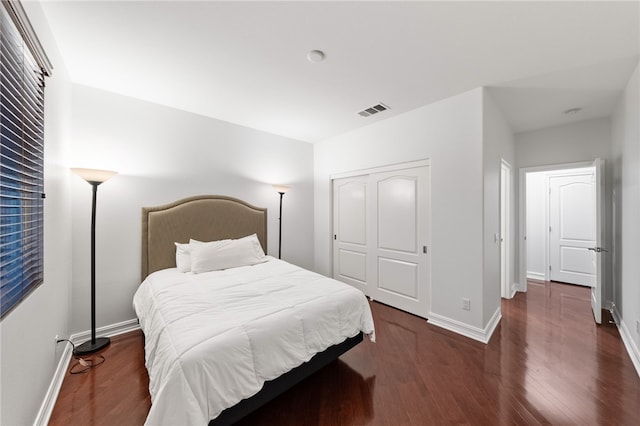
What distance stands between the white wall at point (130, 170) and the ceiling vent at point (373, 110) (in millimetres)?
1698

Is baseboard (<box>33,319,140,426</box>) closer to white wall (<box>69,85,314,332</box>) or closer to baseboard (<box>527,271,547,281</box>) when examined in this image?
white wall (<box>69,85,314,332</box>)

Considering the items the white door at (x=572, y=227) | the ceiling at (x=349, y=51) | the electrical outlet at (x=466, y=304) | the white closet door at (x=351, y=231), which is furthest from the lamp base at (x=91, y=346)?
the white door at (x=572, y=227)

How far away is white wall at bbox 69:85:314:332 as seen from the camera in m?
2.46

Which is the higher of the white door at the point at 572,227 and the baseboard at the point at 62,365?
the white door at the point at 572,227

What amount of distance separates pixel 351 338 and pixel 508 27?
2655mm

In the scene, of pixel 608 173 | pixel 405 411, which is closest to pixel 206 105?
pixel 405 411

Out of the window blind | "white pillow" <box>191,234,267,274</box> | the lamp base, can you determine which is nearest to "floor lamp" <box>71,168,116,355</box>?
the lamp base

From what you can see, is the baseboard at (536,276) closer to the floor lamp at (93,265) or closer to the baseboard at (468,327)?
the baseboard at (468,327)

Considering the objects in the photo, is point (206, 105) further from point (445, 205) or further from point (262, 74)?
point (445, 205)

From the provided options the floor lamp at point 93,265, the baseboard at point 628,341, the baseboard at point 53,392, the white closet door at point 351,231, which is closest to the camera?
the baseboard at point 53,392

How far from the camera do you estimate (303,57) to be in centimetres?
203

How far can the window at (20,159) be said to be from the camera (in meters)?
1.09

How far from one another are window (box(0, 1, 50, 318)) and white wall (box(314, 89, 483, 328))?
10.8ft

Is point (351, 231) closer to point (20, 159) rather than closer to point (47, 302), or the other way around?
point (47, 302)
